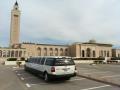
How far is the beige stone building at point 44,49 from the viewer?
308 feet

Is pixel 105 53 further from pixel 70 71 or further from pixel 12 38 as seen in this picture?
pixel 70 71

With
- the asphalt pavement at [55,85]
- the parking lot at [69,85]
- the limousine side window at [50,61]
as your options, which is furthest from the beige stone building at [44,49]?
the parking lot at [69,85]

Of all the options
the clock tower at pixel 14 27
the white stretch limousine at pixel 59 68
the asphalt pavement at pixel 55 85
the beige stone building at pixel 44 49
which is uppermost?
the clock tower at pixel 14 27

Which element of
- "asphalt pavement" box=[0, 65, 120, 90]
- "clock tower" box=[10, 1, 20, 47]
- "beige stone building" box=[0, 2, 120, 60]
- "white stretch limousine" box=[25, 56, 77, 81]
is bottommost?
"asphalt pavement" box=[0, 65, 120, 90]

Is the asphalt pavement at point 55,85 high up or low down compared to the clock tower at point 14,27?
down

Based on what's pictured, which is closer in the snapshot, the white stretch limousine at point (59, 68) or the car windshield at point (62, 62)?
the white stretch limousine at point (59, 68)

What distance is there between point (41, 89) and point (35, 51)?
97008 mm

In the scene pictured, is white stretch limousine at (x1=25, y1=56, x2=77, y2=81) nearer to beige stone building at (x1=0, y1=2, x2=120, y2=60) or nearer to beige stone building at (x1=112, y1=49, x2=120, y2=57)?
beige stone building at (x1=0, y1=2, x2=120, y2=60)

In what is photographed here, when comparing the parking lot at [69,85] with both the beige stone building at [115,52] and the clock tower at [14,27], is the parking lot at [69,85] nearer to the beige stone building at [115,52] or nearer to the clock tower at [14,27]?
the clock tower at [14,27]

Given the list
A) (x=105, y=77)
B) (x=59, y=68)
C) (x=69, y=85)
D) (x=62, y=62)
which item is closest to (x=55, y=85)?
(x=69, y=85)

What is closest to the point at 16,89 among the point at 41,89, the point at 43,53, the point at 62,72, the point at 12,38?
the point at 41,89

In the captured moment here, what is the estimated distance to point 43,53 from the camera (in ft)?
366

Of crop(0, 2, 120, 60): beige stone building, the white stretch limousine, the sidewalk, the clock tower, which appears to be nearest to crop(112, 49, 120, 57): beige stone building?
crop(0, 2, 120, 60): beige stone building

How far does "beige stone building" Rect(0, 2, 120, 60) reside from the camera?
93762 mm
